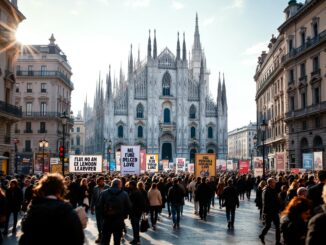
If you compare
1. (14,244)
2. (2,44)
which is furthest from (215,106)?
(14,244)

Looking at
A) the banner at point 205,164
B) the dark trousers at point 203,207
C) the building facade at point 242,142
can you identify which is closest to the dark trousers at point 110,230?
the dark trousers at point 203,207

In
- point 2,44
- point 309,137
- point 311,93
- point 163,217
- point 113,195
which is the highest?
point 2,44

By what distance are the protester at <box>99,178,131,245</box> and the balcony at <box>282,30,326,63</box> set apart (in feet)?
101

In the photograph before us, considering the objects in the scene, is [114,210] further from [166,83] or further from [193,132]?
[166,83]

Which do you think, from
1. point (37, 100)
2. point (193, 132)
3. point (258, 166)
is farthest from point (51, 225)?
point (193, 132)

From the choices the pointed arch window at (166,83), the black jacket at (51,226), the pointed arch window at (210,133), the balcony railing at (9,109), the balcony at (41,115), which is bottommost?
the black jacket at (51,226)

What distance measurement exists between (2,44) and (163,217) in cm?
2023

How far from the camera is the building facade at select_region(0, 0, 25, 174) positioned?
108 ft

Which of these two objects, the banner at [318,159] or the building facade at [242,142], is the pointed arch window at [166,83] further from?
the building facade at [242,142]

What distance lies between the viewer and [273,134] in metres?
54.9

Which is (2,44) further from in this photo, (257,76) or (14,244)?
(257,76)

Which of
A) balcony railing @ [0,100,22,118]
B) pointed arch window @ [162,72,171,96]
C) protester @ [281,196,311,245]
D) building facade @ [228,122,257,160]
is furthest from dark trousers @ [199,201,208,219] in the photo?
building facade @ [228,122,257,160]

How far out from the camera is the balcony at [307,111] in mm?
36312

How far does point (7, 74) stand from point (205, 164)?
18.0 m
